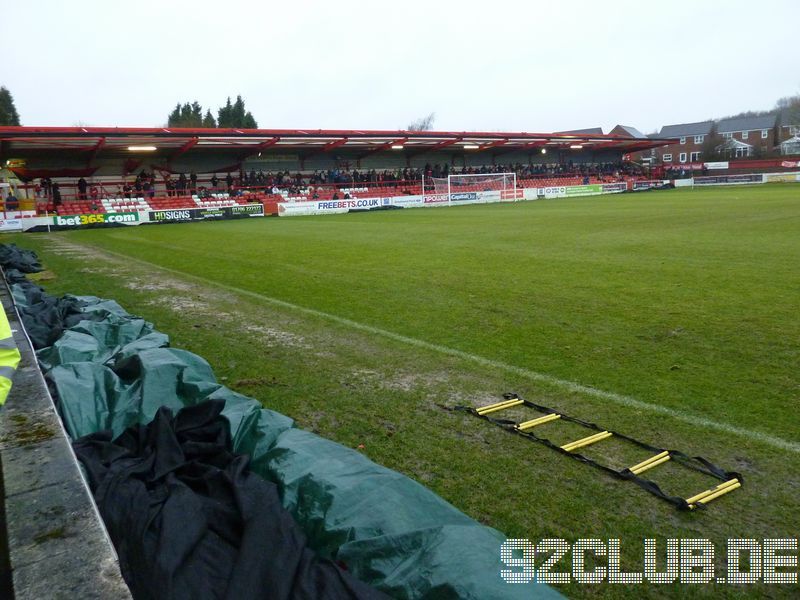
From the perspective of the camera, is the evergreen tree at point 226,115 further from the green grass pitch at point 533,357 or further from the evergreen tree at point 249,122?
the green grass pitch at point 533,357

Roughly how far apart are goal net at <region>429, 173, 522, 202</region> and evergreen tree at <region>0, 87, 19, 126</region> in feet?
Answer: 177

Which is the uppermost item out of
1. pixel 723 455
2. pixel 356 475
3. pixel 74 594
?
pixel 74 594

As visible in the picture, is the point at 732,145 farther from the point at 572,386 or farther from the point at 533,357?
the point at 572,386

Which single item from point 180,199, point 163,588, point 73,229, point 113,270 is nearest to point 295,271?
point 113,270

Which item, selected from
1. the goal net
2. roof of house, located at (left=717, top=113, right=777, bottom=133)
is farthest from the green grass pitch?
roof of house, located at (left=717, top=113, right=777, bottom=133)

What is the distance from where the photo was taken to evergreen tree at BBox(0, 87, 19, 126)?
2574 inches

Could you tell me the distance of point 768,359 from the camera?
497cm

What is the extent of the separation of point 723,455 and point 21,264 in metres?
12.7

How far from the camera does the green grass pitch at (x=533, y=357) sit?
3027mm

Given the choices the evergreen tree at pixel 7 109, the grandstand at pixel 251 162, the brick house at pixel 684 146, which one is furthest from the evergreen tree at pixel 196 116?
the brick house at pixel 684 146

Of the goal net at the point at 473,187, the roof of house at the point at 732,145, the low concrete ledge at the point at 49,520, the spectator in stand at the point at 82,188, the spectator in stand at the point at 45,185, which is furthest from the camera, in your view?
the roof of house at the point at 732,145

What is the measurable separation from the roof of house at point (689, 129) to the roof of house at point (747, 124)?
6.34 feet

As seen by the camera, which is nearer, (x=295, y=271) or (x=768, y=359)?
(x=768, y=359)

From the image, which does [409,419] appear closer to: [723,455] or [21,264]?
[723,455]
